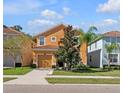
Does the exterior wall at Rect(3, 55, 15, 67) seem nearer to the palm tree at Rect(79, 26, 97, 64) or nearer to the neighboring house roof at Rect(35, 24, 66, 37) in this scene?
the neighboring house roof at Rect(35, 24, 66, 37)

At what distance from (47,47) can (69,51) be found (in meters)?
10.5

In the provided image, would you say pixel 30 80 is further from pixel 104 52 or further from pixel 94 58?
pixel 94 58

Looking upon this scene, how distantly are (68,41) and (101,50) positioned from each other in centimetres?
1349

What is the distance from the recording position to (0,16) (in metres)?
2.36

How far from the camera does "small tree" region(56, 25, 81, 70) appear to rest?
112 ft

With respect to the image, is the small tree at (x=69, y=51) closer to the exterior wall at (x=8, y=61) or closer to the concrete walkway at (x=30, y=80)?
the concrete walkway at (x=30, y=80)

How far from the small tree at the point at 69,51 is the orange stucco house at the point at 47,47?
26.6 ft

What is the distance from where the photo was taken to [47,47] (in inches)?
1730

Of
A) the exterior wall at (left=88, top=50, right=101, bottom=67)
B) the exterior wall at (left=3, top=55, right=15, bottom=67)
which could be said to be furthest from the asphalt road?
the exterior wall at (left=88, top=50, right=101, bottom=67)

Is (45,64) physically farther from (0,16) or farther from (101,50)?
(0,16)

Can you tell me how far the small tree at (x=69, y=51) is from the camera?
3406 centimetres

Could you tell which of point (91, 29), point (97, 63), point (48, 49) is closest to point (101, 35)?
point (91, 29)

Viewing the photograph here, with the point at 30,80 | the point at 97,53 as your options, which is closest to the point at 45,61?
the point at 97,53

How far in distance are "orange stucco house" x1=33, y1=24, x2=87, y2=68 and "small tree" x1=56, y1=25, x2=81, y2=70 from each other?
319 inches
